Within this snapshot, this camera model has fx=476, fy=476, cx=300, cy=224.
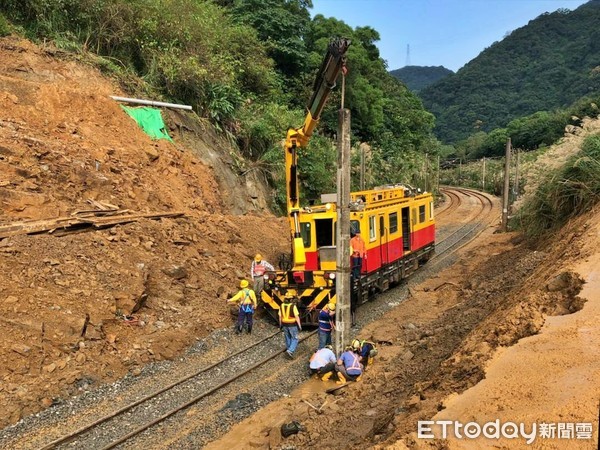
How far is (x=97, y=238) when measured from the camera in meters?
11.5

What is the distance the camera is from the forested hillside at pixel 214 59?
18.6m

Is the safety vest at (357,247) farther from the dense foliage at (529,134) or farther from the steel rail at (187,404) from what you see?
the dense foliage at (529,134)

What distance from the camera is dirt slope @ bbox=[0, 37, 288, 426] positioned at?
895cm

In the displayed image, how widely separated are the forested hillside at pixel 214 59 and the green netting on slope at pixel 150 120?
1.40 m

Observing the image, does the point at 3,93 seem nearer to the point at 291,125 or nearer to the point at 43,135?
the point at 43,135

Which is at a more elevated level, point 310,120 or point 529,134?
point 529,134

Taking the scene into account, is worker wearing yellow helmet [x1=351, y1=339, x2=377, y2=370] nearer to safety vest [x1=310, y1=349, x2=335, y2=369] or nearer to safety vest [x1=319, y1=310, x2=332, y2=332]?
safety vest [x1=310, y1=349, x2=335, y2=369]

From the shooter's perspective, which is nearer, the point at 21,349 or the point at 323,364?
the point at 21,349

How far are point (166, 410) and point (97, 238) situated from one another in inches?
205

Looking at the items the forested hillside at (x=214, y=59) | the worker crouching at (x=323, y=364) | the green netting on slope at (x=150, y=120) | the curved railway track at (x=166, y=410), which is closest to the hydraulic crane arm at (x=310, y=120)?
the curved railway track at (x=166, y=410)

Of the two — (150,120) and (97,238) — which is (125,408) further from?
(150,120)

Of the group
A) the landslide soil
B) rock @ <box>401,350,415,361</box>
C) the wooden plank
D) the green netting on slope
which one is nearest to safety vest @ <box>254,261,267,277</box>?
the landslide soil

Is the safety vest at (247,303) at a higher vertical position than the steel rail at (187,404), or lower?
higher

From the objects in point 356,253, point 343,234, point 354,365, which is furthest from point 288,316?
point 356,253
